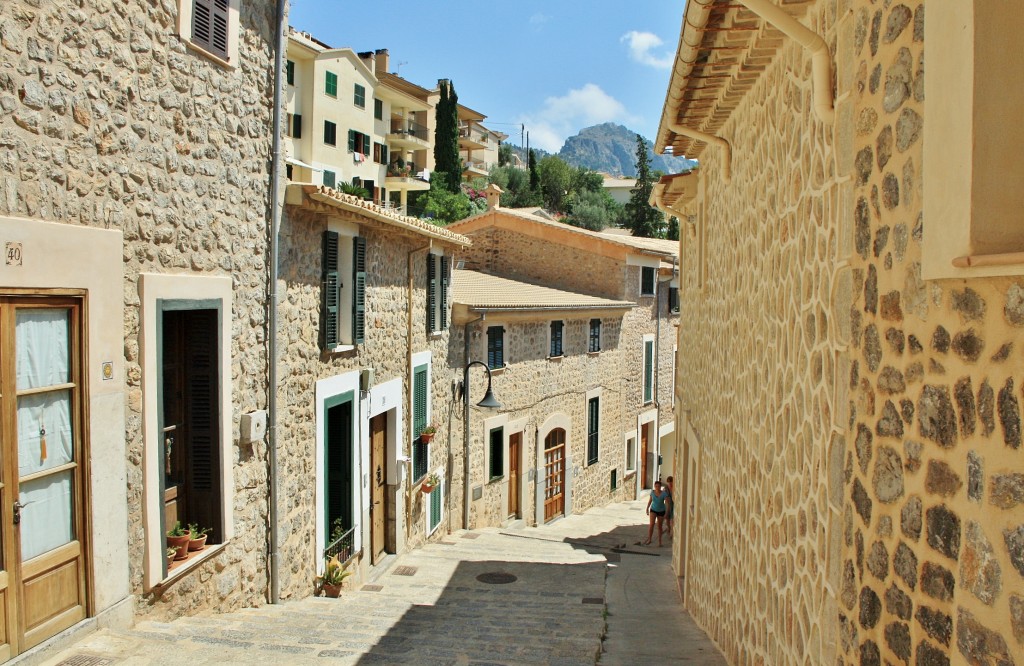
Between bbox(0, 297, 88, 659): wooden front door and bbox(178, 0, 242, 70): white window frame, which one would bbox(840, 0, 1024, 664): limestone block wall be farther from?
bbox(178, 0, 242, 70): white window frame

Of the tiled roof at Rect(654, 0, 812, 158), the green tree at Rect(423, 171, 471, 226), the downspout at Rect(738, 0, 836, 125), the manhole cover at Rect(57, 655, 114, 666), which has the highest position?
the green tree at Rect(423, 171, 471, 226)

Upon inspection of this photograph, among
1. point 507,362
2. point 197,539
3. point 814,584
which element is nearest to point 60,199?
point 197,539

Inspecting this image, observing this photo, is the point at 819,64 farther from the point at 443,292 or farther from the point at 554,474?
the point at 554,474

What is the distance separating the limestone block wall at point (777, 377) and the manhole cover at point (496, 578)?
3.98 meters

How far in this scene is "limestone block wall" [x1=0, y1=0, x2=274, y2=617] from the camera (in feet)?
16.5

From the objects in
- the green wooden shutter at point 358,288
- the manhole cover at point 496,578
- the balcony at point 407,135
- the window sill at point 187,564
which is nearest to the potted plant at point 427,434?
the manhole cover at point 496,578

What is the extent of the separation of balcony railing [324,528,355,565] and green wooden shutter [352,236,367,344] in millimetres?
2375

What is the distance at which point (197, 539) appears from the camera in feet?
23.2

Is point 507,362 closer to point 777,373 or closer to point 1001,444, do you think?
point 777,373

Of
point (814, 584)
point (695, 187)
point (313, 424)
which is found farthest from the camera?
point (695, 187)

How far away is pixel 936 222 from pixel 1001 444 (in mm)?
693

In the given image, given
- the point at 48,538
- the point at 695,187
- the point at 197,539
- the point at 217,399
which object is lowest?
the point at 197,539

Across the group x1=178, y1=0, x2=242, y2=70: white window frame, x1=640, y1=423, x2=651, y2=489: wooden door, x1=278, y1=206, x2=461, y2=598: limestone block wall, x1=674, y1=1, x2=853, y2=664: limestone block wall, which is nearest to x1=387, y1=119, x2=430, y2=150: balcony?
x1=640, y1=423, x2=651, y2=489: wooden door

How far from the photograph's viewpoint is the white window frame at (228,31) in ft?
21.3
